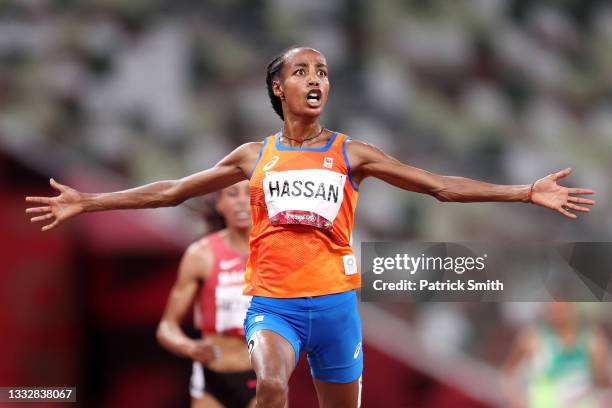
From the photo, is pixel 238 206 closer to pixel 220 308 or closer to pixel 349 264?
pixel 220 308

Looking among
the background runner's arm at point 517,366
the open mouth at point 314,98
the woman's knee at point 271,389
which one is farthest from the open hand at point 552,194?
the background runner's arm at point 517,366

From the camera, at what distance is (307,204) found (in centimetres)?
350

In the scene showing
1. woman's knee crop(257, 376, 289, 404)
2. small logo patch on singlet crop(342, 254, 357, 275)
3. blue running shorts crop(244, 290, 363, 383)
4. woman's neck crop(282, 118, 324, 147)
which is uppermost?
woman's neck crop(282, 118, 324, 147)

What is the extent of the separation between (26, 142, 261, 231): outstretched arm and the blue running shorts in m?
0.59

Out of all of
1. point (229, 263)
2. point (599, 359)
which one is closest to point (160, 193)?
point (229, 263)

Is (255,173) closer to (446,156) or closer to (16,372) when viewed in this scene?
(446,156)

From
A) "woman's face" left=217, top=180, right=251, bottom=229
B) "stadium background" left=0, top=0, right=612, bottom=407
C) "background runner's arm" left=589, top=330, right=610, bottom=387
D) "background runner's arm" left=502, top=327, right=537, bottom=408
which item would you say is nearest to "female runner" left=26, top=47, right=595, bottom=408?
"woman's face" left=217, top=180, right=251, bottom=229

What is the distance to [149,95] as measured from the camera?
5773mm

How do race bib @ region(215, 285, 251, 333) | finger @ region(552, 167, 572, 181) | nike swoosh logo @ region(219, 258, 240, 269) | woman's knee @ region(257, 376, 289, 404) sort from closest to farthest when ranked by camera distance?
1. woman's knee @ region(257, 376, 289, 404)
2. finger @ region(552, 167, 572, 181)
3. race bib @ region(215, 285, 251, 333)
4. nike swoosh logo @ region(219, 258, 240, 269)

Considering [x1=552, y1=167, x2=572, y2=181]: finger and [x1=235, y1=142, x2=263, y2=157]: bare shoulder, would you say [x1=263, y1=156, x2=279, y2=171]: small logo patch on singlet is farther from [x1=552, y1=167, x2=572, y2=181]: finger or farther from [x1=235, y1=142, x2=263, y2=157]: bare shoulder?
[x1=552, y1=167, x2=572, y2=181]: finger

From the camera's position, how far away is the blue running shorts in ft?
11.5

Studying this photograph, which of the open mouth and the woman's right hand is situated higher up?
the open mouth

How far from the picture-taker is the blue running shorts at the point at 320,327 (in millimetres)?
3498

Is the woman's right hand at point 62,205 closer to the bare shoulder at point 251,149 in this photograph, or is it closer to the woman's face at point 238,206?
the bare shoulder at point 251,149
